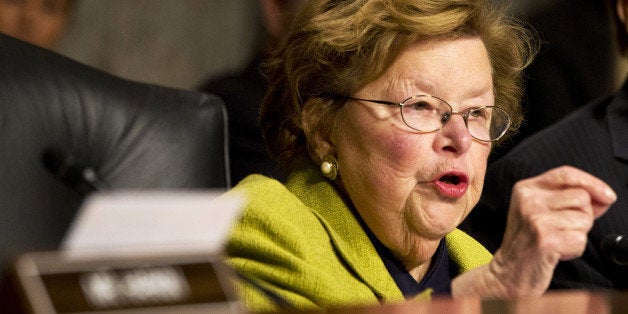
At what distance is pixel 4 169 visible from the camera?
143cm

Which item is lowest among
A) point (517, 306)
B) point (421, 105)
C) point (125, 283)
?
point (421, 105)

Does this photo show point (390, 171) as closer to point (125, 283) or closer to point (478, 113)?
point (478, 113)

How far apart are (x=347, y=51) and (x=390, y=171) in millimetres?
214

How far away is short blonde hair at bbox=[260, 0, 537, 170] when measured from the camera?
171cm

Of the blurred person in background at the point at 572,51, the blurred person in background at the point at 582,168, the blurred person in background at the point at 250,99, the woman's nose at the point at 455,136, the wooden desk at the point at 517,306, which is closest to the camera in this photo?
the wooden desk at the point at 517,306

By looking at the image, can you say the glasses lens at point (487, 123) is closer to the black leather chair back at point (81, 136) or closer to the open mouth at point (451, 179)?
the open mouth at point (451, 179)

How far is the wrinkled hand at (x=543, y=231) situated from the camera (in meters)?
1.55

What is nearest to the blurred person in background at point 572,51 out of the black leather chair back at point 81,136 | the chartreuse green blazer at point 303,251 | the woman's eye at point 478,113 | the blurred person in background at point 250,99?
the blurred person in background at point 250,99

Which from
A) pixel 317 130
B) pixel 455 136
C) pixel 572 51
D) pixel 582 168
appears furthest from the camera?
pixel 572 51

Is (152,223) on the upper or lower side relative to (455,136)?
upper

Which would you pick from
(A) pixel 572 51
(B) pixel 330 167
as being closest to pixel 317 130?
(B) pixel 330 167

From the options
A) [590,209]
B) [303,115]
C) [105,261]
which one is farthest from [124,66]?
[105,261]

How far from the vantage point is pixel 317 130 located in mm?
1807

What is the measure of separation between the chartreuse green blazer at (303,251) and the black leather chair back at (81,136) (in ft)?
0.37
